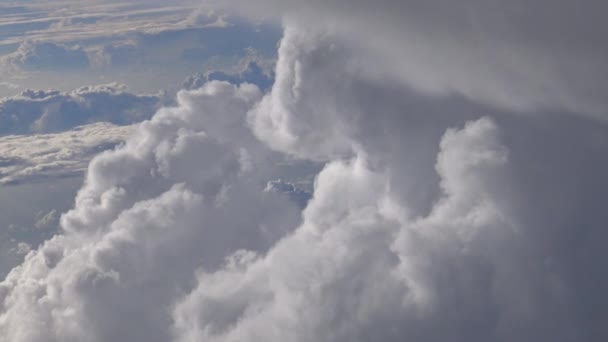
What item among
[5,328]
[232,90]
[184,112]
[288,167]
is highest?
[288,167]

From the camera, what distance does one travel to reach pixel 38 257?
3858 inches

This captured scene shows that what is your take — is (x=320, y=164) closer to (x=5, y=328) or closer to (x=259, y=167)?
(x=259, y=167)

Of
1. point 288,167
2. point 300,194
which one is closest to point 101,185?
point 300,194

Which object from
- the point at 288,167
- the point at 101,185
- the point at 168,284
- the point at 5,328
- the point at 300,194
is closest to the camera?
the point at 168,284

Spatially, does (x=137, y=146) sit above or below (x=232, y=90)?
below

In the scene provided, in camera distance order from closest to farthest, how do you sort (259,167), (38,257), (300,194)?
(38,257) < (259,167) < (300,194)

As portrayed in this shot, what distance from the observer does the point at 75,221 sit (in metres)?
90.8

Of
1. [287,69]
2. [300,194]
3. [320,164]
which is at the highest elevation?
[320,164]

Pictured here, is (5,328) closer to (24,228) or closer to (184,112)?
(184,112)

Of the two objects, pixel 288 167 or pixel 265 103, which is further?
pixel 288 167

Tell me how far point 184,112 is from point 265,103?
998 centimetres

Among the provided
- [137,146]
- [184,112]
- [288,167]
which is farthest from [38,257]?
[288,167]

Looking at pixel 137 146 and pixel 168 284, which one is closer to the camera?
pixel 168 284

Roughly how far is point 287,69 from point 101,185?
118 feet
